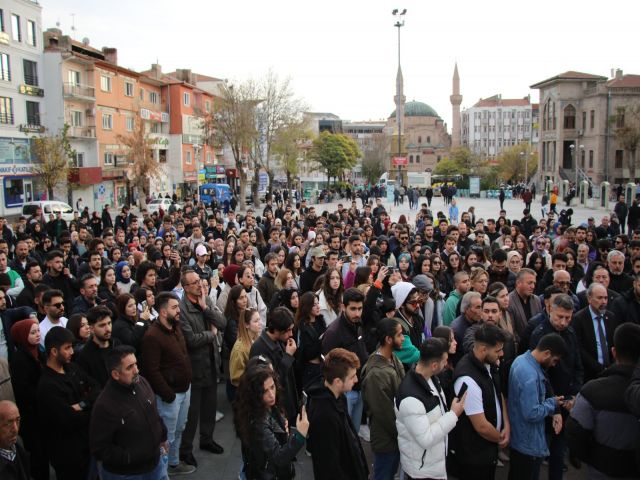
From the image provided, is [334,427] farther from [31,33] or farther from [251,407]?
[31,33]

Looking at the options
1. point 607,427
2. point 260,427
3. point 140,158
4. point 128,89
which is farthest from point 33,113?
point 607,427

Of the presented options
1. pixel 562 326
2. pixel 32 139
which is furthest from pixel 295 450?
pixel 32 139

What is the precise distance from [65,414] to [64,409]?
0.14 ft

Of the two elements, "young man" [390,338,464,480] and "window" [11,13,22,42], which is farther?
"window" [11,13,22,42]

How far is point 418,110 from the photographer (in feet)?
448

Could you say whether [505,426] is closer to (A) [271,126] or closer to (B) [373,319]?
(B) [373,319]

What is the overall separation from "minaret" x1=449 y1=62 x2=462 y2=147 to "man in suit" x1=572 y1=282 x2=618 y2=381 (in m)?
124

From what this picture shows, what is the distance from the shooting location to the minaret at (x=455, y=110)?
12562 cm

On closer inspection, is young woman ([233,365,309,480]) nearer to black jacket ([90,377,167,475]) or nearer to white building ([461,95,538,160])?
black jacket ([90,377,167,475])

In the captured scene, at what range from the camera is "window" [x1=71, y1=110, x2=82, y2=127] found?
41.8 meters

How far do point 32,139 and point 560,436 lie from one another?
3986 cm

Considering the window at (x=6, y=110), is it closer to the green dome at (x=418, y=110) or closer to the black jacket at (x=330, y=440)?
the black jacket at (x=330, y=440)

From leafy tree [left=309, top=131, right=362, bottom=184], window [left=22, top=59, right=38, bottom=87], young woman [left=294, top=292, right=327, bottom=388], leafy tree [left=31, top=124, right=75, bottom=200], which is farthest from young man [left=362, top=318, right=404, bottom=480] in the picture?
leafy tree [left=309, top=131, right=362, bottom=184]

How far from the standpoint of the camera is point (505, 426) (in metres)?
4.53
